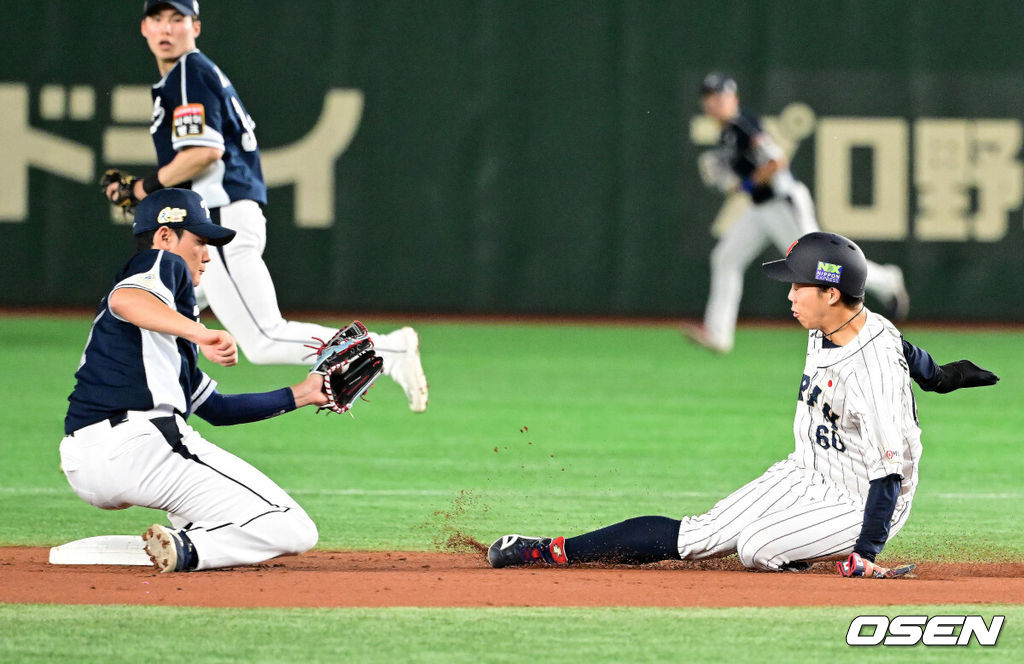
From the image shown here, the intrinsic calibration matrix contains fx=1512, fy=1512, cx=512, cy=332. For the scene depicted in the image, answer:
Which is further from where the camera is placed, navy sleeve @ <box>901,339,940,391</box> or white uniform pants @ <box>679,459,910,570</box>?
navy sleeve @ <box>901,339,940,391</box>

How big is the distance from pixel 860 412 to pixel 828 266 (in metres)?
0.52

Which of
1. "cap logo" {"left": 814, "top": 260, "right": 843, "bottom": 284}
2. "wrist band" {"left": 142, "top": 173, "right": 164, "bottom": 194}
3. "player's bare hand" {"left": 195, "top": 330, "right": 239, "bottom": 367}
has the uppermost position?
"wrist band" {"left": 142, "top": 173, "right": 164, "bottom": 194}

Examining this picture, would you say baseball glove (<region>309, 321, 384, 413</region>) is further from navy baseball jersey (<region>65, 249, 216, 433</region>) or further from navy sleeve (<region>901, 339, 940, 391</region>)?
navy sleeve (<region>901, 339, 940, 391</region>)

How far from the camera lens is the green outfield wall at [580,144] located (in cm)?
1564

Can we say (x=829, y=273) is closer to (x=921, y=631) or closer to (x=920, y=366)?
(x=920, y=366)

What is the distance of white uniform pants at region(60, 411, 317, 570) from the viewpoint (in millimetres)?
5184

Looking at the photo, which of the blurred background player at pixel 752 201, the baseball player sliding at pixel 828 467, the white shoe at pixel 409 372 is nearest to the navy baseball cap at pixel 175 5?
the white shoe at pixel 409 372

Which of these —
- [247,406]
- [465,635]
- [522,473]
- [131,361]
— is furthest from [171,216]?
[522,473]

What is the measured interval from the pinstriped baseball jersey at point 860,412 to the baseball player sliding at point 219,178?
217cm

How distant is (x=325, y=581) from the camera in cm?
506

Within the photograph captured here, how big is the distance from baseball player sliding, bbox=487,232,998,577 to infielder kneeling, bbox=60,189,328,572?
90 cm

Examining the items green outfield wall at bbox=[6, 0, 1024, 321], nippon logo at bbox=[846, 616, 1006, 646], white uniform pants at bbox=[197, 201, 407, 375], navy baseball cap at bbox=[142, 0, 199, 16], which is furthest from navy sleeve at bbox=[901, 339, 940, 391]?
green outfield wall at bbox=[6, 0, 1024, 321]

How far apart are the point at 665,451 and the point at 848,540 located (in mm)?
3403

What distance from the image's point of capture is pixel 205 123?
7.32m
